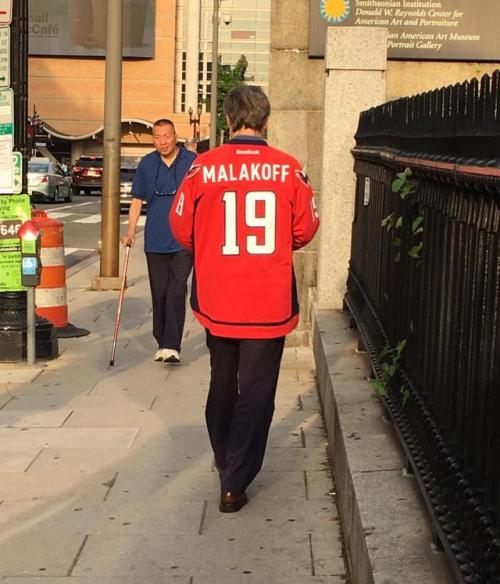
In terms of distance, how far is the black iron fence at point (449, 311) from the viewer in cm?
324

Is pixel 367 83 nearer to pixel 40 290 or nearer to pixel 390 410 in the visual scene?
pixel 40 290

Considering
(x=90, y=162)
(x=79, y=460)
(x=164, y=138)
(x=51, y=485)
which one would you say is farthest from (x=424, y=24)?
(x=90, y=162)

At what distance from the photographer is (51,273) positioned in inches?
423

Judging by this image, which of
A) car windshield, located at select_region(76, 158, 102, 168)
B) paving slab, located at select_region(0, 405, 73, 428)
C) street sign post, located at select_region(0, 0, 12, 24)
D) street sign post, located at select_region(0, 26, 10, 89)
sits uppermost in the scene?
street sign post, located at select_region(0, 0, 12, 24)

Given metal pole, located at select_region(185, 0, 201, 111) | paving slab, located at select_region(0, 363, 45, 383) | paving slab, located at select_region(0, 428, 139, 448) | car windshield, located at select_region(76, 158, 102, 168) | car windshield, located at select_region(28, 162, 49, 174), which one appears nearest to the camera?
paving slab, located at select_region(0, 428, 139, 448)

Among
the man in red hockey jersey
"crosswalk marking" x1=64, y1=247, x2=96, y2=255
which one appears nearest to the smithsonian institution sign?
the man in red hockey jersey

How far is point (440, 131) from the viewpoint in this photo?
4.27m

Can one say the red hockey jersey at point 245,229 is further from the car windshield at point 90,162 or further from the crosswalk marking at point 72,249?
the car windshield at point 90,162

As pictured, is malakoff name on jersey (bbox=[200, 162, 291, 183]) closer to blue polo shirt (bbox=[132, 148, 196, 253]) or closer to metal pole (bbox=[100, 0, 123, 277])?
blue polo shirt (bbox=[132, 148, 196, 253])

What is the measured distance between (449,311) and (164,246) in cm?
564

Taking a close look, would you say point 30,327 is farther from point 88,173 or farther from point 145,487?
point 88,173

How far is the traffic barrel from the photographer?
10.7 meters

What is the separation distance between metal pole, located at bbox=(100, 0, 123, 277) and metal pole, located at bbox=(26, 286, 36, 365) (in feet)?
19.4

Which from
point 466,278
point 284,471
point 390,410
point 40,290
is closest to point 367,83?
point 40,290
